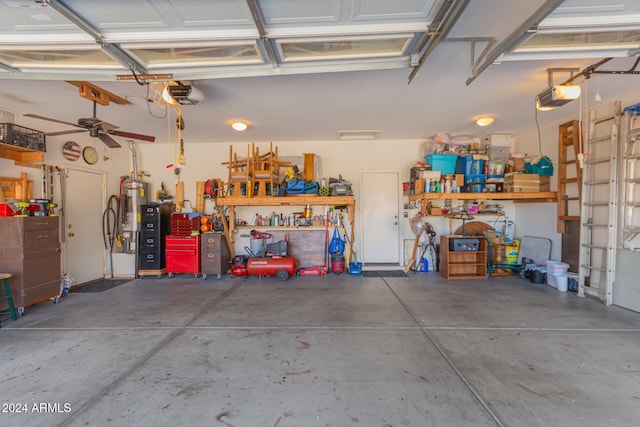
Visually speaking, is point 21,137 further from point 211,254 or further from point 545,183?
point 545,183

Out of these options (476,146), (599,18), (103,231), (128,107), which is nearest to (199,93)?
(128,107)

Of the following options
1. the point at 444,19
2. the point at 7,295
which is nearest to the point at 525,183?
the point at 444,19

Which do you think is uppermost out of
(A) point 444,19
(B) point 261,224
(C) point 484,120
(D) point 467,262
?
(C) point 484,120

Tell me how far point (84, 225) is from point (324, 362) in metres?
5.68

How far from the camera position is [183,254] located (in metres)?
5.77

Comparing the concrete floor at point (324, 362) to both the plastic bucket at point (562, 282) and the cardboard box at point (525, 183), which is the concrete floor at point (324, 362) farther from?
the cardboard box at point (525, 183)

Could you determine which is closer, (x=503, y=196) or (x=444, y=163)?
(x=503, y=196)

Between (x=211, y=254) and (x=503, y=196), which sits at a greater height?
(x=503, y=196)

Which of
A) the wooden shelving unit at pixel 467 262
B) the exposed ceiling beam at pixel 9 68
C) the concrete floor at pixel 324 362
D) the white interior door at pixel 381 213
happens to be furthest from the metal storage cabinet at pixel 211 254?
the wooden shelving unit at pixel 467 262

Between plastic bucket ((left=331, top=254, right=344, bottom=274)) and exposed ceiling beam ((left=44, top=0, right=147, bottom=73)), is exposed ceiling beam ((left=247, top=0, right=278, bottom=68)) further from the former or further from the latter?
plastic bucket ((left=331, top=254, right=344, bottom=274))

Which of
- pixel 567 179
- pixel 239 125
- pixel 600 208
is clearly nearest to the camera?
pixel 600 208

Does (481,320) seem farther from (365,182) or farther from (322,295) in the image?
(365,182)

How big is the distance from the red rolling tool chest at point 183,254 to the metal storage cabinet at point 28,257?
1.90m

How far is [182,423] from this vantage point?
180 centimetres
